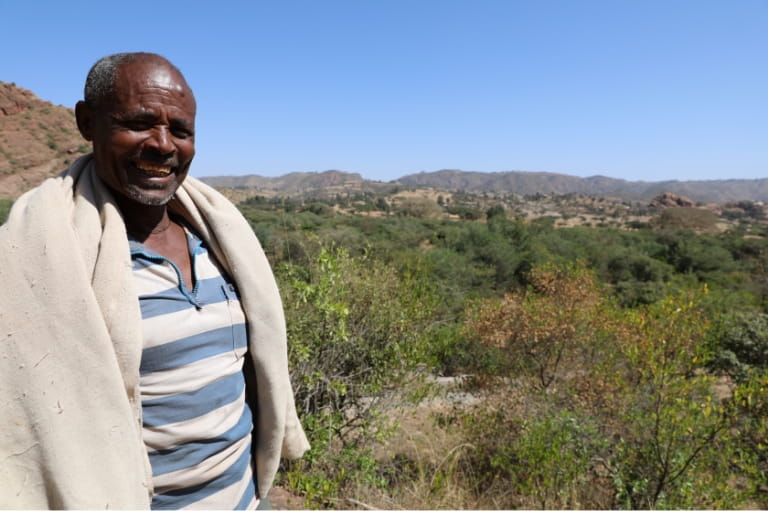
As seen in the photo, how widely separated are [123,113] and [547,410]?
442 cm

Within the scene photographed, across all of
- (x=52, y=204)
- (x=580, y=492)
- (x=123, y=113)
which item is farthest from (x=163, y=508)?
(x=580, y=492)

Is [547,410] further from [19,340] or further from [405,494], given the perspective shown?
[19,340]

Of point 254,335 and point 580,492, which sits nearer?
point 254,335

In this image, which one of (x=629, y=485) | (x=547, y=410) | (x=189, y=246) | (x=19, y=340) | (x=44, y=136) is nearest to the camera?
(x=19, y=340)

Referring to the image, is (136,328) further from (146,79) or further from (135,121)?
(146,79)

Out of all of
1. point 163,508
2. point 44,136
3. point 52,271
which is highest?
point 44,136

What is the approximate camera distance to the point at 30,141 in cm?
3838

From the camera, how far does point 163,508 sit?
3.82ft

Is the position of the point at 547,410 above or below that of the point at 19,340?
below

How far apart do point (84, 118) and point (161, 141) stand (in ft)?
0.76

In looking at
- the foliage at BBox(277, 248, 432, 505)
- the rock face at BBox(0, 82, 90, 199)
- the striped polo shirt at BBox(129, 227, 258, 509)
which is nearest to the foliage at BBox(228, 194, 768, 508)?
the foliage at BBox(277, 248, 432, 505)

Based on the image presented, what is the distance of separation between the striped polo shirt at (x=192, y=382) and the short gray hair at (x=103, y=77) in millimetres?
364

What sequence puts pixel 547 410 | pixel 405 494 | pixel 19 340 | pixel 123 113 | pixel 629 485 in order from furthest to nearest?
pixel 547 410 → pixel 629 485 → pixel 405 494 → pixel 123 113 → pixel 19 340

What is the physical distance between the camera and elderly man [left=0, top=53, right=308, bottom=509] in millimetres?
930
